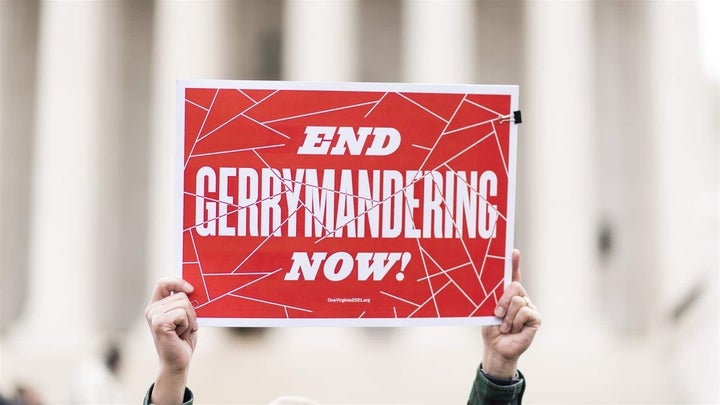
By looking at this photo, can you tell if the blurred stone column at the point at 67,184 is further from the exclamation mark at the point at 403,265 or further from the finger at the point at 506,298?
the finger at the point at 506,298

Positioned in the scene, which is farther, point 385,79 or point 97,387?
point 385,79

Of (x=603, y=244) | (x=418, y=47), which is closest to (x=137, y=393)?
(x=418, y=47)

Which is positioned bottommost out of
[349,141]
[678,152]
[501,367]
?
[501,367]

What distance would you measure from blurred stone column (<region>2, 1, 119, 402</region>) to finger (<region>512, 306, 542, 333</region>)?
29178mm

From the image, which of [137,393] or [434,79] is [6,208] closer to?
[137,393]

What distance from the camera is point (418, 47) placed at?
115ft

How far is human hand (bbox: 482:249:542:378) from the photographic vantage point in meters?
5.15

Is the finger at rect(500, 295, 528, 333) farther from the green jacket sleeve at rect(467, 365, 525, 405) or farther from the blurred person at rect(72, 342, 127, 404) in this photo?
the blurred person at rect(72, 342, 127, 404)

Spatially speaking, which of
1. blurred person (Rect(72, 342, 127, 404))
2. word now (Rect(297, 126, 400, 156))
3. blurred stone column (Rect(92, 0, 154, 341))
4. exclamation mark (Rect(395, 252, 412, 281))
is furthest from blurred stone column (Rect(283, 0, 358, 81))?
exclamation mark (Rect(395, 252, 412, 281))

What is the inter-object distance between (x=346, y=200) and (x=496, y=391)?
1.52 m

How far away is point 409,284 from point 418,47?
3045 centimetres

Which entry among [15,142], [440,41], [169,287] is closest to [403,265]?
[169,287]

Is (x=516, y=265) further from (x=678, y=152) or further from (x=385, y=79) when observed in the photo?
(x=385, y=79)

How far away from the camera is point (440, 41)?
3469 centimetres
